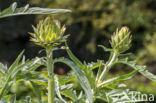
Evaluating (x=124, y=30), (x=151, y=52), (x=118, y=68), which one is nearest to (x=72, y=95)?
(x=124, y=30)

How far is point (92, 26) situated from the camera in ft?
15.3

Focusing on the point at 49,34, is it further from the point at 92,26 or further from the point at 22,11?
the point at 92,26

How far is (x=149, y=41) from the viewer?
4.04 metres

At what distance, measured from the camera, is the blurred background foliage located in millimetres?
4035

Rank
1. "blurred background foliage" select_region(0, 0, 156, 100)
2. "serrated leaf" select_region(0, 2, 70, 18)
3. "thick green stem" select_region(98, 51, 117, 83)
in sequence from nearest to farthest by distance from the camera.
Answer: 1. "serrated leaf" select_region(0, 2, 70, 18)
2. "thick green stem" select_region(98, 51, 117, 83)
3. "blurred background foliage" select_region(0, 0, 156, 100)

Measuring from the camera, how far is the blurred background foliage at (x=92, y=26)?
404 cm

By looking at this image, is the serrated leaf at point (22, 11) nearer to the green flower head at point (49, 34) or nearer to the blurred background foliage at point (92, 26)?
the green flower head at point (49, 34)

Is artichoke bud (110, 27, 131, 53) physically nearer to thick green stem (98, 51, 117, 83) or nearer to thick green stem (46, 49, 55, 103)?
thick green stem (98, 51, 117, 83)

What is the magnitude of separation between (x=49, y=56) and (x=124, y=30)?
0.17m

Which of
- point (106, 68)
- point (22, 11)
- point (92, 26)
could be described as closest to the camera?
point (22, 11)

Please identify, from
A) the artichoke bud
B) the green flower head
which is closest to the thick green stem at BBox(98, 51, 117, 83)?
the artichoke bud

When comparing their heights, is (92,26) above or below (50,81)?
above

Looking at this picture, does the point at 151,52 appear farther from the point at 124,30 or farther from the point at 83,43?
the point at 124,30

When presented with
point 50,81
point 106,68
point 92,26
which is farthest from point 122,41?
point 92,26
